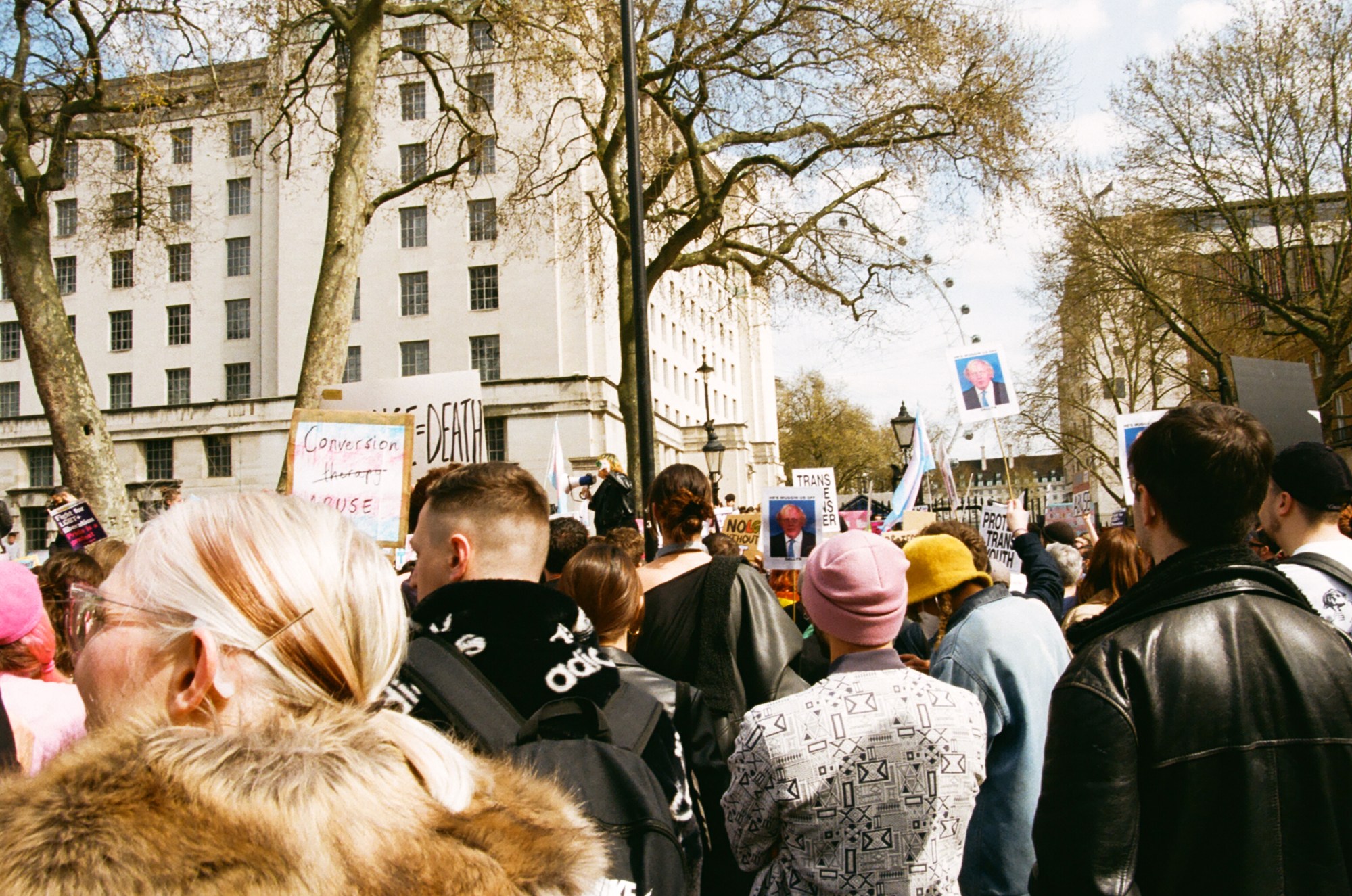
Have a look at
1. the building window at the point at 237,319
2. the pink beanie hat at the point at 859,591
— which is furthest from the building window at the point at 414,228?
the pink beanie hat at the point at 859,591

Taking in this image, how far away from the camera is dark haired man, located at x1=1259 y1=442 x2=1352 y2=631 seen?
352cm

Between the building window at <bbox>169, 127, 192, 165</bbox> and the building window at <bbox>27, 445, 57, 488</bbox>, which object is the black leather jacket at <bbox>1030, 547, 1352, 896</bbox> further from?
the building window at <bbox>27, 445, 57, 488</bbox>

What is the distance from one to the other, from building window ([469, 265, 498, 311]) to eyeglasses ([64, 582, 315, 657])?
44678 millimetres

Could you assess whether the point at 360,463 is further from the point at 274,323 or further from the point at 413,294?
the point at 274,323

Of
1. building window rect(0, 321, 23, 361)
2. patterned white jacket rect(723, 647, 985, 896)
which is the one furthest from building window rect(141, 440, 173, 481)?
patterned white jacket rect(723, 647, 985, 896)

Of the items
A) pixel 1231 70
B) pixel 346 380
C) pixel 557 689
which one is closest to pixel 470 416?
pixel 557 689

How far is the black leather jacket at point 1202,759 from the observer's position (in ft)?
6.66

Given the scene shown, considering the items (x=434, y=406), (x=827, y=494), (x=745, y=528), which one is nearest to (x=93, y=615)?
(x=434, y=406)

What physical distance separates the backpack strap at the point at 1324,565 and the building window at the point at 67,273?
187 feet

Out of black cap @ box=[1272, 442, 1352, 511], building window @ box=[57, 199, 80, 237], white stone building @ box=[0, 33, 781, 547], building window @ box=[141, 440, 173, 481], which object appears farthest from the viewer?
building window @ box=[57, 199, 80, 237]

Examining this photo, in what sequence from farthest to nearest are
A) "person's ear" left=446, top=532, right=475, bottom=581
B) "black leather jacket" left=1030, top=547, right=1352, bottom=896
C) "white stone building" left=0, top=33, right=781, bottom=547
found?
"white stone building" left=0, top=33, right=781, bottom=547, "person's ear" left=446, top=532, right=475, bottom=581, "black leather jacket" left=1030, top=547, right=1352, bottom=896

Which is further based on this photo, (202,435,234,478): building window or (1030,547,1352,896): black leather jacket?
(202,435,234,478): building window

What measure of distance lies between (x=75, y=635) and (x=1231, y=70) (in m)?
25.6

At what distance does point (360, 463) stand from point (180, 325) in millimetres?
48276
